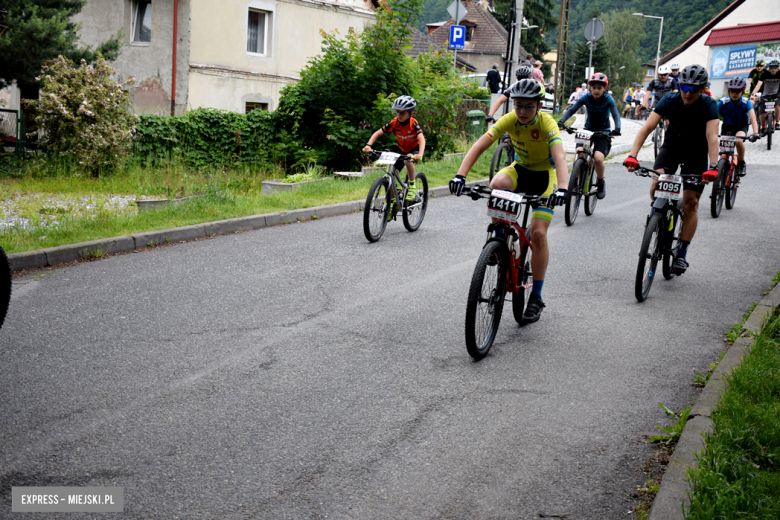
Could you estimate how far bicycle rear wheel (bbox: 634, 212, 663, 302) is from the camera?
270 inches

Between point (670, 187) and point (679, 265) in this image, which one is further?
point (679, 265)

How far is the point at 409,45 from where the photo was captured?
58.6ft

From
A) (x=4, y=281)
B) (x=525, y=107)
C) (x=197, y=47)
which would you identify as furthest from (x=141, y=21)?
(x=525, y=107)

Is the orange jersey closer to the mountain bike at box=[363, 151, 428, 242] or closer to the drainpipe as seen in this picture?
the mountain bike at box=[363, 151, 428, 242]

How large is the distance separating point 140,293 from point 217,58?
1978 cm

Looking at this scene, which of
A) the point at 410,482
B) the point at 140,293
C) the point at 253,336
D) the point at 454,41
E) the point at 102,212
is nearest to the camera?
the point at 410,482

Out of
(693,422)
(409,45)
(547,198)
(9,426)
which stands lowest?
(9,426)

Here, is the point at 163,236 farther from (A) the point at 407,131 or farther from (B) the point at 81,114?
(B) the point at 81,114

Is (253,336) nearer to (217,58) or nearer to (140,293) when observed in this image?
(140,293)

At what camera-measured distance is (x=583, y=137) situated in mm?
11227

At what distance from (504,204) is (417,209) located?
525 centimetres

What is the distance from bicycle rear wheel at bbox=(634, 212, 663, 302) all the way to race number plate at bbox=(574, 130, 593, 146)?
420 centimetres

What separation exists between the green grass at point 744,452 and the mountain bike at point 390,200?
5295 millimetres

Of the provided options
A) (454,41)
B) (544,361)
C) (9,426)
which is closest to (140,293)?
(9,426)
